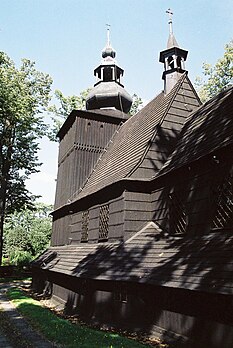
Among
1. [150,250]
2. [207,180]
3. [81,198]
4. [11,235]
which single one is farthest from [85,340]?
[11,235]

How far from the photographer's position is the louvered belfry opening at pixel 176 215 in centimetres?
1013

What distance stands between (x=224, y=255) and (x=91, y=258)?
19.0 ft

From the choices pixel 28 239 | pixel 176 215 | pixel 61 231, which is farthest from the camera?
pixel 28 239

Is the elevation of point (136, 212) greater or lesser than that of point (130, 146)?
lesser

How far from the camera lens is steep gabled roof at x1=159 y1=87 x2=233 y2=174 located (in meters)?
9.38

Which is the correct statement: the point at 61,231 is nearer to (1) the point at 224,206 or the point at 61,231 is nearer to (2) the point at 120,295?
(2) the point at 120,295

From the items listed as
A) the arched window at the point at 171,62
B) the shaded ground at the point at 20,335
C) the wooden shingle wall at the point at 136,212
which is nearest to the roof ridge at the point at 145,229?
the wooden shingle wall at the point at 136,212

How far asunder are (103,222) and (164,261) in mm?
5155

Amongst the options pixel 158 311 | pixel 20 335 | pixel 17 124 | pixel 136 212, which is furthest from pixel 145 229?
pixel 17 124

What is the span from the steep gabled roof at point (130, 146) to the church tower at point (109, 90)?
3.35 m

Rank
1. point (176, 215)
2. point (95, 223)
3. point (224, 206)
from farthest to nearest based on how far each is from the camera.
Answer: point (95, 223)
point (176, 215)
point (224, 206)

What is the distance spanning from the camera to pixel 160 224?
36.7 ft

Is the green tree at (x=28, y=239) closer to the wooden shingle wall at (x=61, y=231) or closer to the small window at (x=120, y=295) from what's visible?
the wooden shingle wall at (x=61, y=231)

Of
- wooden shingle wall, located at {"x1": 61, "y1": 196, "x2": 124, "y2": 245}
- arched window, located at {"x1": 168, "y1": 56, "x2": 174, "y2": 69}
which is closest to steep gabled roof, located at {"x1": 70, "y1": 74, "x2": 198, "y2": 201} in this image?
wooden shingle wall, located at {"x1": 61, "y1": 196, "x2": 124, "y2": 245}
